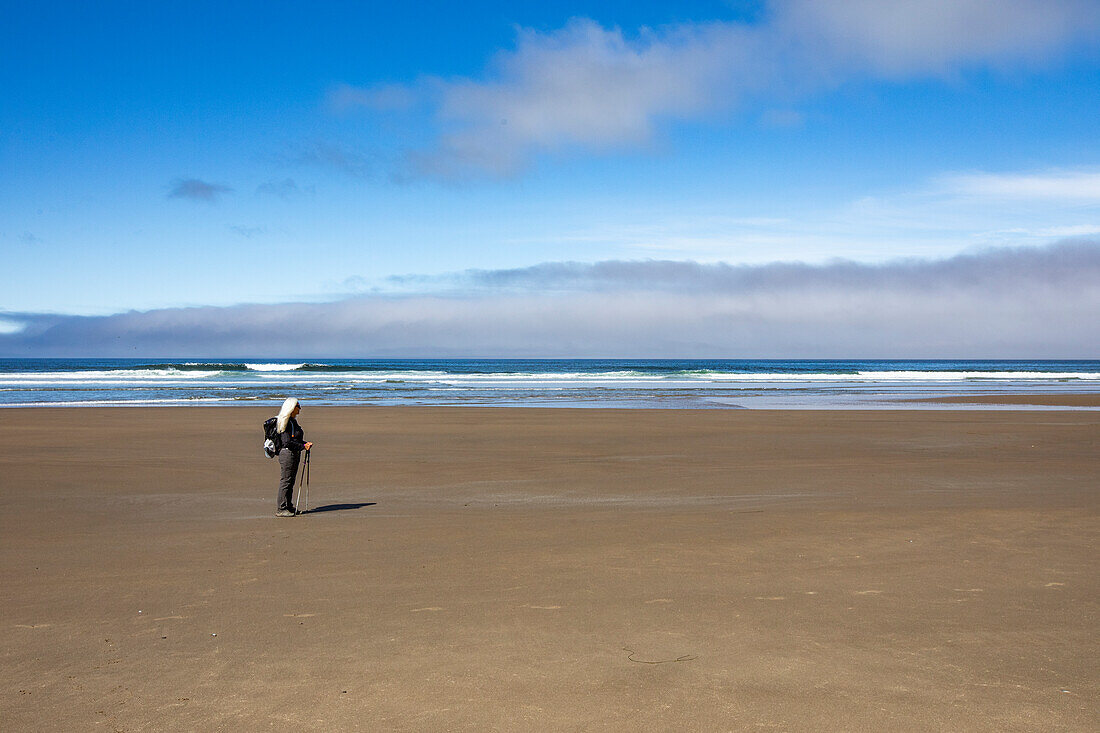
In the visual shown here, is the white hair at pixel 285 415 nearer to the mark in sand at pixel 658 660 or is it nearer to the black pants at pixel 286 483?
the black pants at pixel 286 483

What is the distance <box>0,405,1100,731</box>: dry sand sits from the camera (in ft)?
15.0

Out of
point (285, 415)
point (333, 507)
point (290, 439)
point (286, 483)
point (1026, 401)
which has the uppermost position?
point (285, 415)

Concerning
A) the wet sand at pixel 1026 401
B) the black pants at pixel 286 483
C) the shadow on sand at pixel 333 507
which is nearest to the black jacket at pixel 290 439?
the black pants at pixel 286 483

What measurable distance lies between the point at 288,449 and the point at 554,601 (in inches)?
222

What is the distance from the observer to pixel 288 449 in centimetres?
1092

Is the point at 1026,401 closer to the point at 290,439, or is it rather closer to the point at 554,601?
the point at 290,439

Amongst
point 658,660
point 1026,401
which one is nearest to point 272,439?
point 658,660

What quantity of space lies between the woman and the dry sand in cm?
32

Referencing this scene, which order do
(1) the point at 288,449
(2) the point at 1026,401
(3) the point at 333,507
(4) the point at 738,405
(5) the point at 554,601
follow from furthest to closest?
1. (2) the point at 1026,401
2. (4) the point at 738,405
3. (3) the point at 333,507
4. (1) the point at 288,449
5. (5) the point at 554,601

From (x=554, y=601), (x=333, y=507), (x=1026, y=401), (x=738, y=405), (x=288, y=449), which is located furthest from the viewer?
(x=1026, y=401)

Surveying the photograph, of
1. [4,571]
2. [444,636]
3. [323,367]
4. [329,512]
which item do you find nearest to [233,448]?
[329,512]

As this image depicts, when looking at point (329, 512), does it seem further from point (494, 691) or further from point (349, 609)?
point (494, 691)

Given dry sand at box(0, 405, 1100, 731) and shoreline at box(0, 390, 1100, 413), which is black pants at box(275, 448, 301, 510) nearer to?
dry sand at box(0, 405, 1100, 731)

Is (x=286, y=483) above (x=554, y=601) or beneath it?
above
